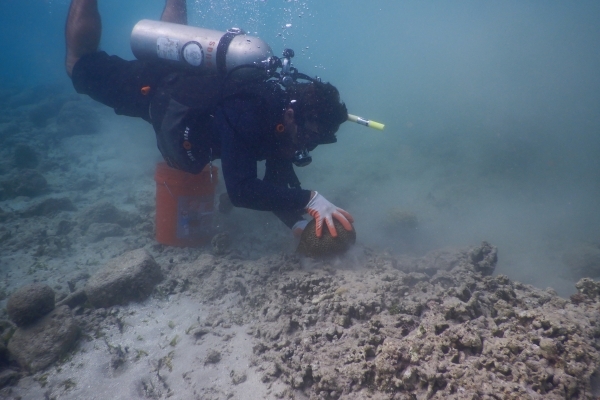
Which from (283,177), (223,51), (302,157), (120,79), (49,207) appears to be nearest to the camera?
(302,157)

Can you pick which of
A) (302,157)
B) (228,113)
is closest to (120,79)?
(228,113)

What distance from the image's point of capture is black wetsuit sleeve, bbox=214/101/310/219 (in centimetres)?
364

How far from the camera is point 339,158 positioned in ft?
51.5

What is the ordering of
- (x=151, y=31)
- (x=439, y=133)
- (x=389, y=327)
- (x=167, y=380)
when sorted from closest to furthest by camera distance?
(x=389, y=327) < (x=167, y=380) < (x=151, y=31) < (x=439, y=133)

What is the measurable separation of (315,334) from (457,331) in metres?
1.09

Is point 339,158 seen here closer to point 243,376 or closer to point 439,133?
point 439,133

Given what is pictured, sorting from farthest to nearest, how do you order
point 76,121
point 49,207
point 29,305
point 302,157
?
1. point 76,121
2. point 49,207
3. point 302,157
4. point 29,305

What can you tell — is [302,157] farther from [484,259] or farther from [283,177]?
[484,259]

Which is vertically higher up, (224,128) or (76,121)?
(224,128)

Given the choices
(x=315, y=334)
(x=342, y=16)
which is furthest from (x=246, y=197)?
(x=342, y=16)

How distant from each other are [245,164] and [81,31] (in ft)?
13.2

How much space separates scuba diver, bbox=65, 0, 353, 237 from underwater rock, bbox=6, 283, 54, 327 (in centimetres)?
216

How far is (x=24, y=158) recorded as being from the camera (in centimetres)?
1081

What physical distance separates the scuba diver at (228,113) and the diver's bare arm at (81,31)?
14 mm
